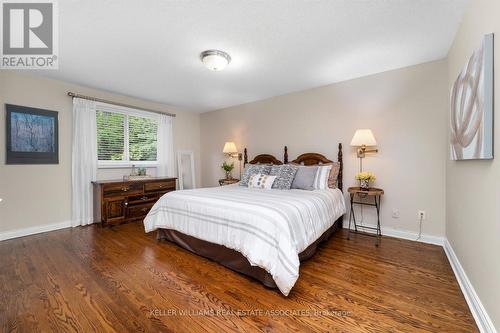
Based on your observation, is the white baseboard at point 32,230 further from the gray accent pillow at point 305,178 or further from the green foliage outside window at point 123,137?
the gray accent pillow at point 305,178

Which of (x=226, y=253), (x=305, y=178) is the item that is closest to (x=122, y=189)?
(x=226, y=253)

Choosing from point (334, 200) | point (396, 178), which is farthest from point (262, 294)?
point (396, 178)

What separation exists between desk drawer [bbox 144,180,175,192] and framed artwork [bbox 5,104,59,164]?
4.66ft

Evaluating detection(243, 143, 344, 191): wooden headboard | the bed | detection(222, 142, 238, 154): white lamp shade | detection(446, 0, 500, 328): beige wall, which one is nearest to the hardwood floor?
the bed

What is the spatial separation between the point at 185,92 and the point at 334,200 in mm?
3233

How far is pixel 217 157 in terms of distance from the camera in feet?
18.1

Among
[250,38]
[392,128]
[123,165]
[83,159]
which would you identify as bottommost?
[123,165]

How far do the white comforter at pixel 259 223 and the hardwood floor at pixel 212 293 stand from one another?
0.28 metres

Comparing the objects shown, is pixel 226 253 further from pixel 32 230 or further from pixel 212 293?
pixel 32 230

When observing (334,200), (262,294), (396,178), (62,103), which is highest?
(62,103)

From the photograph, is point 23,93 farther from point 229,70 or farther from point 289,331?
point 289,331

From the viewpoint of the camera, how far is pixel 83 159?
3.76 m

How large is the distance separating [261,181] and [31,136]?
11.5ft

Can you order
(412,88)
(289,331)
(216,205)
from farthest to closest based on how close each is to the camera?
(412,88) → (216,205) → (289,331)
